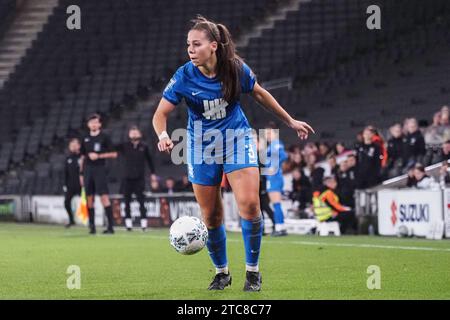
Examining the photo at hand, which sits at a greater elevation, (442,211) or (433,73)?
(433,73)

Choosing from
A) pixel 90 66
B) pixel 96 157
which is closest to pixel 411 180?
pixel 96 157

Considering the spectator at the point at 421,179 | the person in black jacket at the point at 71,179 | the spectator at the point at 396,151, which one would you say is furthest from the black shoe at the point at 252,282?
the person in black jacket at the point at 71,179

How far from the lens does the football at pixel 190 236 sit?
8.81m

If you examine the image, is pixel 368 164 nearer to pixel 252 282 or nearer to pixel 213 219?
pixel 213 219

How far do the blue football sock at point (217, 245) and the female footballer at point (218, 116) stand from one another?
227mm

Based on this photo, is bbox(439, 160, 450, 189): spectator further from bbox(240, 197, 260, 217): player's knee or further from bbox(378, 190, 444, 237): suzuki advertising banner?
bbox(240, 197, 260, 217): player's knee

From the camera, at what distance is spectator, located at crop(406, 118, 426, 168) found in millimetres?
18875

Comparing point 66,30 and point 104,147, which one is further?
point 66,30

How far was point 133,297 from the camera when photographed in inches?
316

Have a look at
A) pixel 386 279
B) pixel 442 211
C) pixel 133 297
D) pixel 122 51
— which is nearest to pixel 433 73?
pixel 442 211

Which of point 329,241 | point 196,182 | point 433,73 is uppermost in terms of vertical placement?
point 433,73

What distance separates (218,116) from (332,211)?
10.8 m
